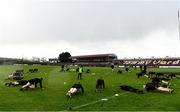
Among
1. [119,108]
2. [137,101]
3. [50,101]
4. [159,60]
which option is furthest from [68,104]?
[159,60]

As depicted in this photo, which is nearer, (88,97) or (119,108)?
(119,108)

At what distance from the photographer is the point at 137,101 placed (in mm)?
29703

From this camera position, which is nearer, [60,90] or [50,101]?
[50,101]

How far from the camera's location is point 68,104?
89.7 feet

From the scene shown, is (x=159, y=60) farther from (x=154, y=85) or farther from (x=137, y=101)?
(x=137, y=101)

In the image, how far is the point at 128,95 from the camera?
107 feet

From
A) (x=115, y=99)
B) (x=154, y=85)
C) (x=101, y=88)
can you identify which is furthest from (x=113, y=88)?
(x=115, y=99)

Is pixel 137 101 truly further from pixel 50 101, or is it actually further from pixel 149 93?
pixel 50 101

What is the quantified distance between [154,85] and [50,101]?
13.0 m

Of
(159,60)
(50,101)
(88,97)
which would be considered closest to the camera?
(50,101)

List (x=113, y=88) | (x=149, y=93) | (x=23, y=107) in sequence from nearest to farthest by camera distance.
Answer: (x=23, y=107), (x=149, y=93), (x=113, y=88)

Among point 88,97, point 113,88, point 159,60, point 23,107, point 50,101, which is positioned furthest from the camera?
point 159,60

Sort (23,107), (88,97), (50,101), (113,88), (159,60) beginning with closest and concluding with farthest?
(23,107), (50,101), (88,97), (113,88), (159,60)

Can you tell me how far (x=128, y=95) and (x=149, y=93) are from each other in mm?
2951
